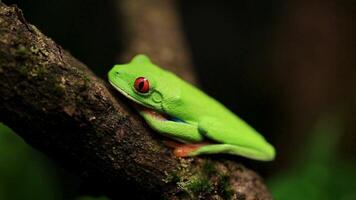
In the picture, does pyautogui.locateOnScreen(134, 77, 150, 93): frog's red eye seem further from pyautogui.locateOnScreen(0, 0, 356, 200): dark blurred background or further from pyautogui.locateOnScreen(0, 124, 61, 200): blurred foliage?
pyautogui.locateOnScreen(0, 0, 356, 200): dark blurred background

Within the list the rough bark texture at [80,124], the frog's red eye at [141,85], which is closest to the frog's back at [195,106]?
the frog's red eye at [141,85]

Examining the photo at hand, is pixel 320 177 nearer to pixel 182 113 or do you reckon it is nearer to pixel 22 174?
pixel 182 113

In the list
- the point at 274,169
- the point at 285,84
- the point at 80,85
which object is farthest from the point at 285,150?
the point at 80,85

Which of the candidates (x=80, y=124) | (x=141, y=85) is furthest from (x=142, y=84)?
(x=80, y=124)

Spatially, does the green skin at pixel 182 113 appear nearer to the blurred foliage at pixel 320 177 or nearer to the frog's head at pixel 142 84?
the frog's head at pixel 142 84

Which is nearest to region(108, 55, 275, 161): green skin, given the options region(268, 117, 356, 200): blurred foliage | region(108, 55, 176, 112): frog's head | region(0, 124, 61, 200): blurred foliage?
region(108, 55, 176, 112): frog's head

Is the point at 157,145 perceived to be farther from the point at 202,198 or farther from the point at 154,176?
the point at 202,198
